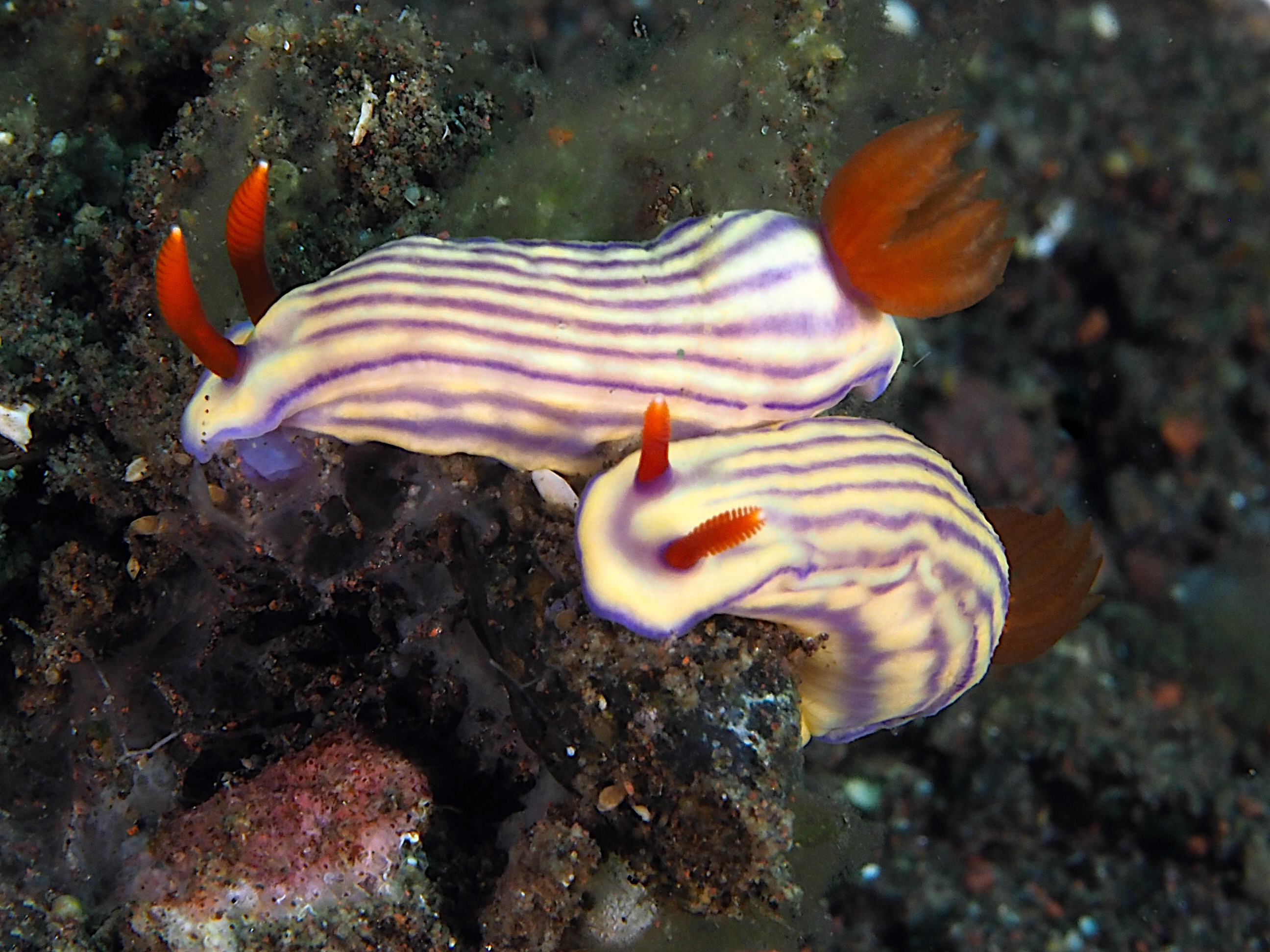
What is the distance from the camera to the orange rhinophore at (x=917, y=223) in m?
2.13

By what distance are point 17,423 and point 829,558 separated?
2.32m

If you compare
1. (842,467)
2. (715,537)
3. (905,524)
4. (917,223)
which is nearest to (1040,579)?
(905,524)

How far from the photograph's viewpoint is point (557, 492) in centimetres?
217

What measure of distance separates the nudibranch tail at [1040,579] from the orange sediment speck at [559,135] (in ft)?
6.00

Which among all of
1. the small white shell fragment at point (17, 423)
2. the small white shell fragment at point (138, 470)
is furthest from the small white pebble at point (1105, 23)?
the small white shell fragment at point (17, 423)

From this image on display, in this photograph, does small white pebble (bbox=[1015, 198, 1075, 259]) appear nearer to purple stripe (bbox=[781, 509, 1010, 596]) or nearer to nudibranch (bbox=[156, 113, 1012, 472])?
nudibranch (bbox=[156, 113, 1012, 472])

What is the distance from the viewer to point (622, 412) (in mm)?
2168

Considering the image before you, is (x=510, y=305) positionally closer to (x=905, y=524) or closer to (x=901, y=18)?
(x=905, y=524)

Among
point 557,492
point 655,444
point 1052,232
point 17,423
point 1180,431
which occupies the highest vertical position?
point 17,423

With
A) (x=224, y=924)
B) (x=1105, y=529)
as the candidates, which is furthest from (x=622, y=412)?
(x=1105, y=529)

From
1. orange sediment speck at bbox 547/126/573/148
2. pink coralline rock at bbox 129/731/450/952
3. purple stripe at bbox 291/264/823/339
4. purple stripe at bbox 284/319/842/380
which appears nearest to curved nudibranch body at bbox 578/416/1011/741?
purple stripe at bbox 284/319/842/380

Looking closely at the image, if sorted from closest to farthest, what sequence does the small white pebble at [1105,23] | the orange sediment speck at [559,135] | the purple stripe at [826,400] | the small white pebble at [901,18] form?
the purple stripe at [826,400], the orange sediment speck at [559,135], the small white pebble at [901,18], the small white pebble at [1105,23]

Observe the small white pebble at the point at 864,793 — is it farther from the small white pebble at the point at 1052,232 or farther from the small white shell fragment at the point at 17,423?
the small white shell fragment at the point at 17,423

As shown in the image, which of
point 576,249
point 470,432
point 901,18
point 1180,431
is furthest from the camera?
point 1180,431
